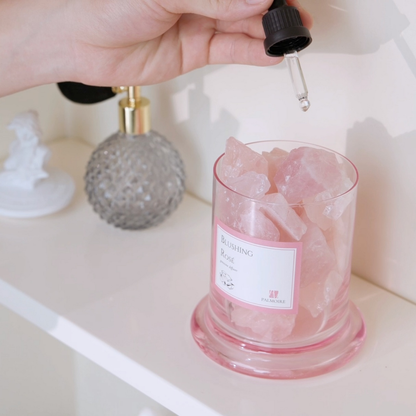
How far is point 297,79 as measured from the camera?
2.01ft

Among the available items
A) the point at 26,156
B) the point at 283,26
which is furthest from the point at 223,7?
the point at 26,156

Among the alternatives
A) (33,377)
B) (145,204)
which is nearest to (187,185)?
(145,204)

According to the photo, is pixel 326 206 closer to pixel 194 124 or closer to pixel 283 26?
pixel 283 26

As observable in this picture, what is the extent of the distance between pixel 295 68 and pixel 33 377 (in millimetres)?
553

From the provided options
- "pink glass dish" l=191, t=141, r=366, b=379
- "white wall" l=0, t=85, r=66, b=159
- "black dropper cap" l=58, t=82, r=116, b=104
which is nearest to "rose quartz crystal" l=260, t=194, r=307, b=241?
"pink glass dish" l=191, t=141, r=366, b=379

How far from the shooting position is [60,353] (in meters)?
0.87

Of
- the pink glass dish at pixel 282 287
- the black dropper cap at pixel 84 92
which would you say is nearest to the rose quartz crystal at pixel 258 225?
the pink glass dish at pixel 282 287

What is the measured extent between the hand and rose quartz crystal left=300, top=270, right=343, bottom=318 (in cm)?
23

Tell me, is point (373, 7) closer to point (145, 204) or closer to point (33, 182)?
point (145, 204)

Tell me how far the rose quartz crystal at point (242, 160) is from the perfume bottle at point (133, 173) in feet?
0.73

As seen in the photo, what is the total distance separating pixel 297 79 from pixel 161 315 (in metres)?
0.28

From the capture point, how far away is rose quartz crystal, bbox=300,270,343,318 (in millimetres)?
564

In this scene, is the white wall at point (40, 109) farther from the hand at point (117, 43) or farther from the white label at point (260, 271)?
the white label at point (260, 271)

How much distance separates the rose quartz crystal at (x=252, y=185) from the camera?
1.80ft
